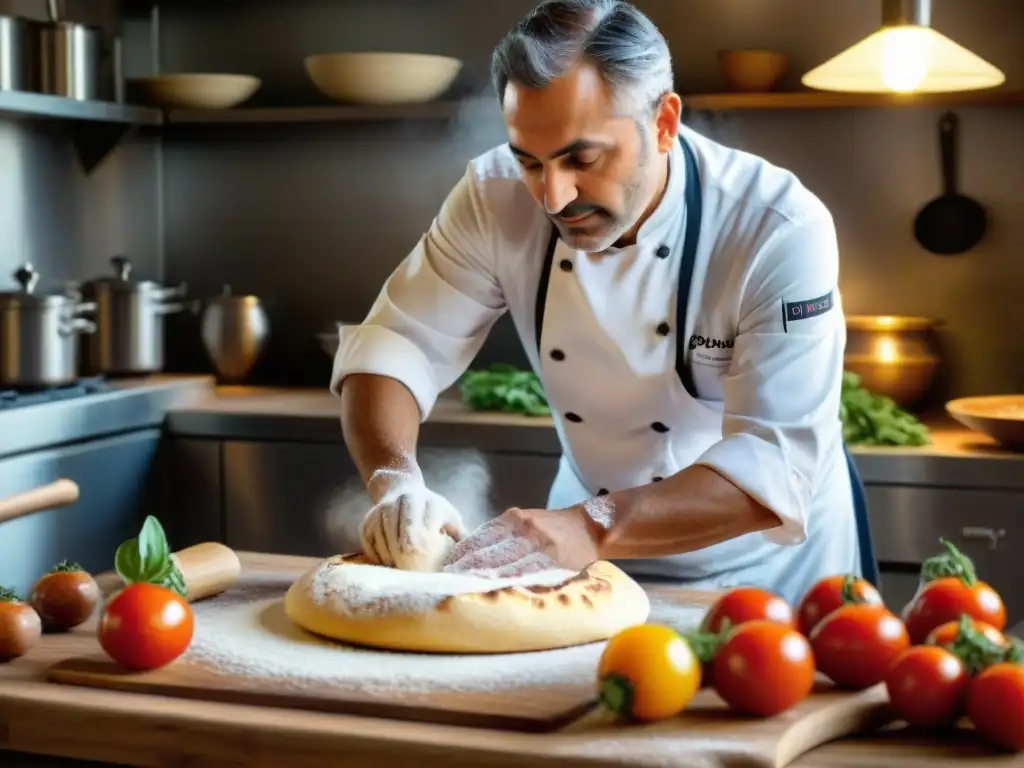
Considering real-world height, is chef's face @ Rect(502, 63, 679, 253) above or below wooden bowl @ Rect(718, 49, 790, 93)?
below

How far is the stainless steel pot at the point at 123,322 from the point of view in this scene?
360 cm

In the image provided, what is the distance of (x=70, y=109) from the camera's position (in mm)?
3426

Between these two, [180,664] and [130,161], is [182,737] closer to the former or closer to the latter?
[180,664]

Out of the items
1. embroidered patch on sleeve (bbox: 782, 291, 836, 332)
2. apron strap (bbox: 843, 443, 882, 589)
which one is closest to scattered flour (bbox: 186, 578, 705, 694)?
embroidered patch on sleeve (bbox: 782, 291, 836, 332)

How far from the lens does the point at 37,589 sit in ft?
5.68

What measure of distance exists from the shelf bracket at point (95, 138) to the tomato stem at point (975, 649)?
290 centimetres

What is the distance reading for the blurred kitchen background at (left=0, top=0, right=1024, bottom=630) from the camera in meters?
3.20

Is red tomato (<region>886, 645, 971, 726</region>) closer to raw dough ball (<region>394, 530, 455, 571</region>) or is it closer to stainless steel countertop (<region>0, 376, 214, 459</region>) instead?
raw dough ball (<region>394, 530, 455, 571</region>)

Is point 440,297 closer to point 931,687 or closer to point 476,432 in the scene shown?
point 476,432

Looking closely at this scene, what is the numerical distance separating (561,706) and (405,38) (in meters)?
2.74

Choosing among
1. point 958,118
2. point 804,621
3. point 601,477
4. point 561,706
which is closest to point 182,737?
point 561,706

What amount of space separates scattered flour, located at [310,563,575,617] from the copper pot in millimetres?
1677

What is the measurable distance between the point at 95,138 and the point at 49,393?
843 millimetres

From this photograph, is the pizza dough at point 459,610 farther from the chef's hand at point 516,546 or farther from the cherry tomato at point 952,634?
the cherry tomato at point 952,634
